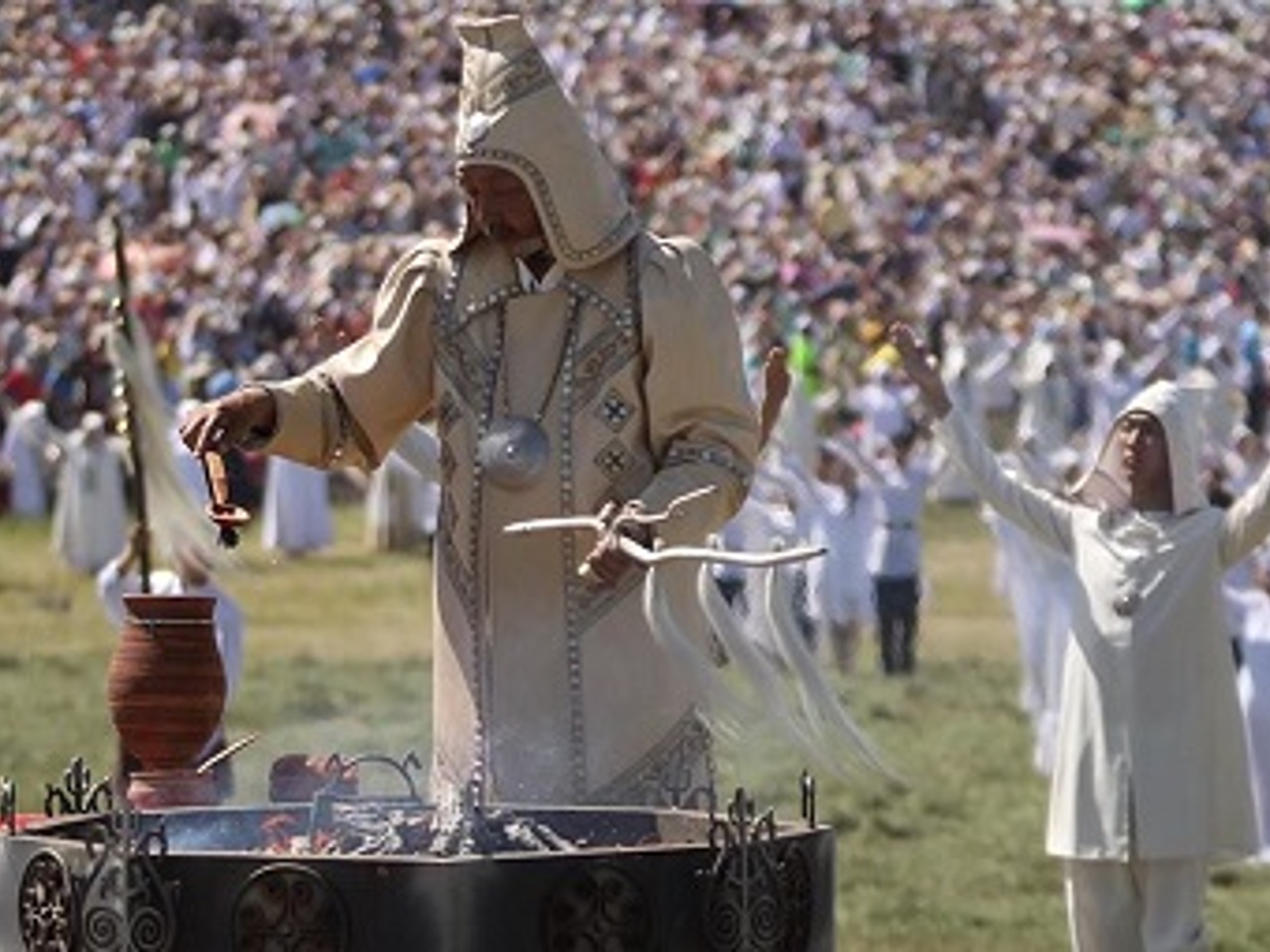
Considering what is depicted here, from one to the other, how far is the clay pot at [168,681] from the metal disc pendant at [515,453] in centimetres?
104

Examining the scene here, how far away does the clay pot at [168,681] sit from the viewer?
9641 mm

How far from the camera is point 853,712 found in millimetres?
23766

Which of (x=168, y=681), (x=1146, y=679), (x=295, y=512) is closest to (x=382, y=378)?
(x=168, y=681)

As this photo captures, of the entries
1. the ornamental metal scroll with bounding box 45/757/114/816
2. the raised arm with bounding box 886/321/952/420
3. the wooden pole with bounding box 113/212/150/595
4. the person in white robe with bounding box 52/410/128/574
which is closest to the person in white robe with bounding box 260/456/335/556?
the person in white robe with bounding box 52/410/128/574

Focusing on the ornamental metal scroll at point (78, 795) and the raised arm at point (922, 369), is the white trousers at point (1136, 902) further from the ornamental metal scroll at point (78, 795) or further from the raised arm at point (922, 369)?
the ornamental metal scroll at point (78, 795)

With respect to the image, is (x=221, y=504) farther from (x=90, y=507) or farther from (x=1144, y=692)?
(x=90, y=507)

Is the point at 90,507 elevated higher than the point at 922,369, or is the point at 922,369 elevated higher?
the point at 90,507

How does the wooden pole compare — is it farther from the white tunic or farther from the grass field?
the white tunic

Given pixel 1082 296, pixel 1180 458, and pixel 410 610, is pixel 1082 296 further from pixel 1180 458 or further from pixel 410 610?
pixel 1180 458

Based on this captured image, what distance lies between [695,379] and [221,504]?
2.75 ft

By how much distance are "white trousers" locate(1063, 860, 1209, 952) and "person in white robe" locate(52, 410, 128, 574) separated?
72.0 feet

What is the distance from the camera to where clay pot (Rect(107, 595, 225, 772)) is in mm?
9641

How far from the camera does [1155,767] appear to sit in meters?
13.9

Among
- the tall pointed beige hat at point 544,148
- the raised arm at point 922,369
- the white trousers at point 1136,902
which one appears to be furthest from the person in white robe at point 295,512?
the tall pointed beige hat at point 544,148
